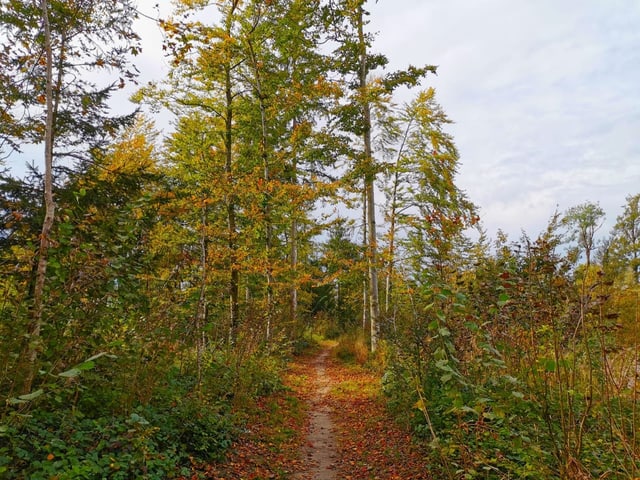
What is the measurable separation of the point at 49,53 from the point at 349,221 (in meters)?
12.8

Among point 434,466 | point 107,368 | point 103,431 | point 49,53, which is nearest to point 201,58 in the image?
point 49,53

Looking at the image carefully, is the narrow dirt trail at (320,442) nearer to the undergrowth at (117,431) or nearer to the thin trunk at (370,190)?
the undergrowth at (117,431)

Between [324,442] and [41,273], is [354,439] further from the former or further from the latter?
[41,273]

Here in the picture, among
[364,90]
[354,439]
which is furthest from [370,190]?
[354,439]

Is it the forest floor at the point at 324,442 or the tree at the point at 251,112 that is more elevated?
the tree at the point at 251,112

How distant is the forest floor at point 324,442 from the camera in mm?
4891

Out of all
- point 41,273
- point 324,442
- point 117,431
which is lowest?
point 324,442

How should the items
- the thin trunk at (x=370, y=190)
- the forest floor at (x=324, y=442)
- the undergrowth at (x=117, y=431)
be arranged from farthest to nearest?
the thin trunk at (x=370, y=190), the forest floor at (x=324, y=442), the undergrowth at (x=117, y=431)

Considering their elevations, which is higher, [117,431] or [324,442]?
[117,431]

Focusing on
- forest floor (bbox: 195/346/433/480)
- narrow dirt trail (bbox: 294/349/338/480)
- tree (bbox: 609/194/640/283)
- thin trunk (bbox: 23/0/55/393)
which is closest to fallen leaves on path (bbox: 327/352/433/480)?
forest floor (bbox: 195/346/433/480)

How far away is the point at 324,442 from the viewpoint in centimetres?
645

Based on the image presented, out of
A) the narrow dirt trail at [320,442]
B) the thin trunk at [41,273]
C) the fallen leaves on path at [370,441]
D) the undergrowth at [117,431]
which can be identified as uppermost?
the thin trunk at [41,273]

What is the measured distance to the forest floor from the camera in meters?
4.89

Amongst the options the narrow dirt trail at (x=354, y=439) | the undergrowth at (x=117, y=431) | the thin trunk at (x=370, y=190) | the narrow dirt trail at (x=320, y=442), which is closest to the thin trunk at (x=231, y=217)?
the narrow dirt trail at (x=320, y=442)
